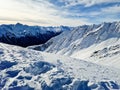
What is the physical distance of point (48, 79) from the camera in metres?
62.3

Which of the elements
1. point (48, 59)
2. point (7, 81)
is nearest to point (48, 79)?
point (7, 81)

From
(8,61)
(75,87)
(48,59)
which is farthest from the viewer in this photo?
(48,59)

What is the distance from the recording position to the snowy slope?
5975 cm

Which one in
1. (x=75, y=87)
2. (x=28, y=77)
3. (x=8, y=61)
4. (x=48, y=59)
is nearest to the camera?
(x=75, y=87)

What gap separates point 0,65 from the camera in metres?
67.4

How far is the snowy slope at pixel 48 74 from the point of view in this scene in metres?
59.8

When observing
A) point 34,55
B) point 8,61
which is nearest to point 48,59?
point 34,55

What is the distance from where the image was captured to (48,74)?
6456cm

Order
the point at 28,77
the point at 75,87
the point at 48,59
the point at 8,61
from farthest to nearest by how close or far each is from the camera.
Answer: the point at 48,59 < the point at 8,61 < the point at 28,77 < the point at 75,87

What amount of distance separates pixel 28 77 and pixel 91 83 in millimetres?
12285

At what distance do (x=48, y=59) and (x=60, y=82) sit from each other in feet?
44.9

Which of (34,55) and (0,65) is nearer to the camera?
(0,65)

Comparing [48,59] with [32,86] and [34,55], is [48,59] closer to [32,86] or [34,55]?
[34,55]

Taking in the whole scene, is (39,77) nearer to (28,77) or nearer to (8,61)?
(28,77)
